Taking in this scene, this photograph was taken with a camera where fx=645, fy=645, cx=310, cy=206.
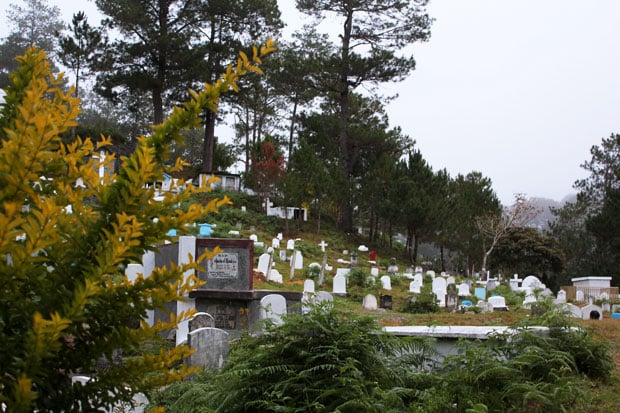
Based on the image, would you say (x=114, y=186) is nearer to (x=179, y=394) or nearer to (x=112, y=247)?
(x=112, y=247)

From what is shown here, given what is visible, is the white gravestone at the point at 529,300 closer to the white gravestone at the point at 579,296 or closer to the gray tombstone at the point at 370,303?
the gray tombstone at the point at 370,303

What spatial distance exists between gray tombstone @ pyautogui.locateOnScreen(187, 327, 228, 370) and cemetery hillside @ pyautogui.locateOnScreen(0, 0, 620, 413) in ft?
0.09

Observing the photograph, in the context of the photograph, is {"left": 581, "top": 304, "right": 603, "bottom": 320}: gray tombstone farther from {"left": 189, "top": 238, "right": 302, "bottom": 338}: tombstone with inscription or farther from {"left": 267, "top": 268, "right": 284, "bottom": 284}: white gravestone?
{"left": 267, "top": 268, "right": 284, "bottom": 284}: white gravestone

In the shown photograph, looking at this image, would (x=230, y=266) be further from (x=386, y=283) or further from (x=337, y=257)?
(x=337, y=257)

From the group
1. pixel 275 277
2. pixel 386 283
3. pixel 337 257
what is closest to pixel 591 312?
pixel 386 283

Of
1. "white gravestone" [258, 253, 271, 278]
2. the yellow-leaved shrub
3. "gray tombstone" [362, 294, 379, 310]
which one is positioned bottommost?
"gray tombstone" [362, 294, 379, 310]

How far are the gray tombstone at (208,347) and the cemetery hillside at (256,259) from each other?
0.03 m

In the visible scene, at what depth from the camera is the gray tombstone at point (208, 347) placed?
336 inches

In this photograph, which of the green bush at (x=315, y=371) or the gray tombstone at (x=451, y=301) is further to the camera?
the gray tombstone at (x=451, y=301)

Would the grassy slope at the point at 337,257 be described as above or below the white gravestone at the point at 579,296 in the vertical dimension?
above

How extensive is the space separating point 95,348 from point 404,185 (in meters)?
34.5

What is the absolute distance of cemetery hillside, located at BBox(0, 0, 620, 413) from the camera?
2.24 metres

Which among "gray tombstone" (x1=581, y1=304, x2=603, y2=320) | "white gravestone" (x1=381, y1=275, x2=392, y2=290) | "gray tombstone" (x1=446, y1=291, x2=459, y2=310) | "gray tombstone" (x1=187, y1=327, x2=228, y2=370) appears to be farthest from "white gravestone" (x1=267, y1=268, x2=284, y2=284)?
"gray tombstone" (x1=187, y1=327, x2=228, y2=370)

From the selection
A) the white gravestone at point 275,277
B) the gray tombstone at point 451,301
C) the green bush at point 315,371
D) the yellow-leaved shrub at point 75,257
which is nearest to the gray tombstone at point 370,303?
the gray tombstone at point 451,301
